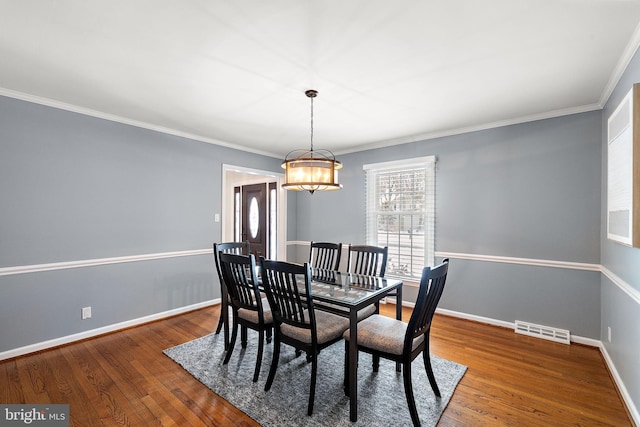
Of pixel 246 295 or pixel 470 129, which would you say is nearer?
pixel 246 295

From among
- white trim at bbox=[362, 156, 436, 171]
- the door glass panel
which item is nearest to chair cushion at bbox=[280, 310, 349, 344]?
white trim at bbox=[362, 156, 436, 171]

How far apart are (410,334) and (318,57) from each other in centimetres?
200

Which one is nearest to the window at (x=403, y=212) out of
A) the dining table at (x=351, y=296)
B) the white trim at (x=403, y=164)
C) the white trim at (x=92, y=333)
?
the white trim at (x=403, y=164)

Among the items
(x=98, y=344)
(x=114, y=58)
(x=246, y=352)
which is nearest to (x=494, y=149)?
(x=246, y=352)

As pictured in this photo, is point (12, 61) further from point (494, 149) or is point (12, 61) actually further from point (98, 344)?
point (494, 149)

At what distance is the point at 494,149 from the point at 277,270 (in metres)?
3.05

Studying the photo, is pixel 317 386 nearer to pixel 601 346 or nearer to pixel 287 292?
pixel 287 292

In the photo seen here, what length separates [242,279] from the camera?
93.2 inches

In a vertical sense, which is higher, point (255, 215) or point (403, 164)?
point (403, 164)

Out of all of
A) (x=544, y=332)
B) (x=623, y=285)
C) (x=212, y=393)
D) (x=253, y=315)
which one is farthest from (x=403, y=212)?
(x=212, y=393)

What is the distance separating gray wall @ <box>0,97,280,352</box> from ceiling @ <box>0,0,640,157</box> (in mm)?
333

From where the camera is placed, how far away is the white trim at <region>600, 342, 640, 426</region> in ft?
6.07

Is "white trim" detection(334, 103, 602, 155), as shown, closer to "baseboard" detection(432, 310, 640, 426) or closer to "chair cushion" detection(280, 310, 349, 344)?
"baseboard" detection(432, 310, 640, 426)

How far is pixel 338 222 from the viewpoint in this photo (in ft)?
16.0
